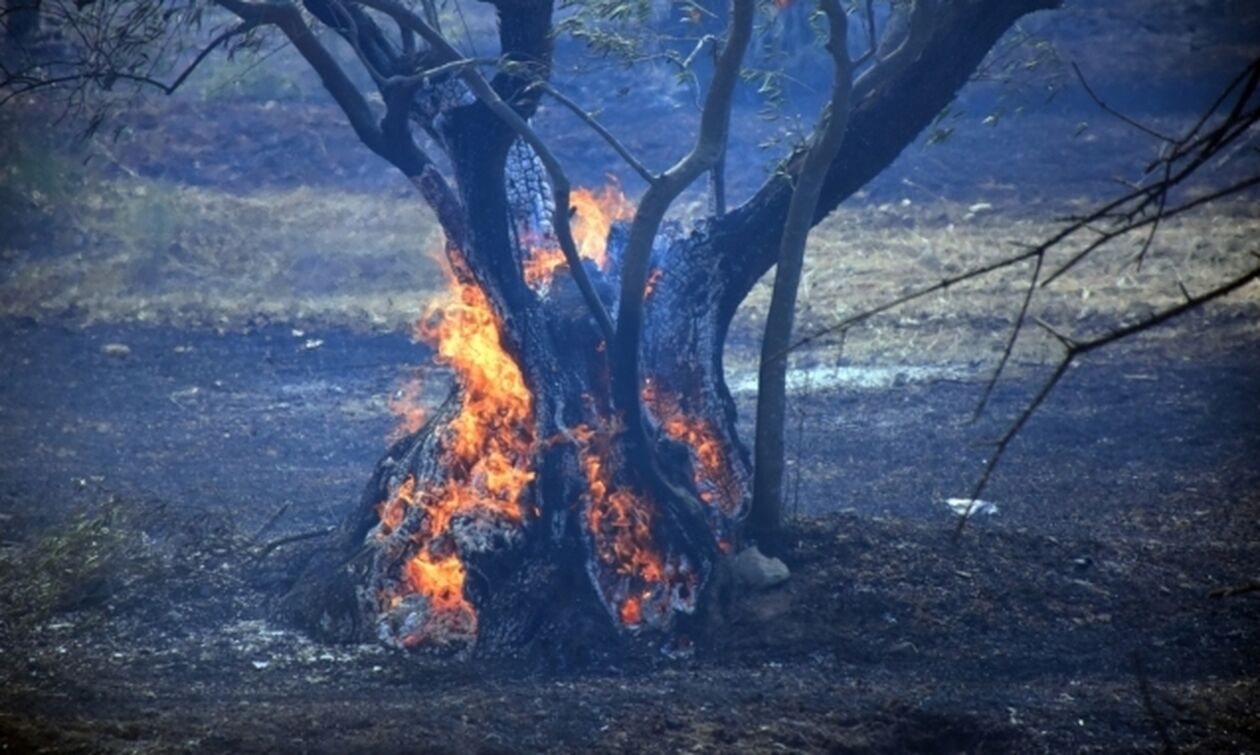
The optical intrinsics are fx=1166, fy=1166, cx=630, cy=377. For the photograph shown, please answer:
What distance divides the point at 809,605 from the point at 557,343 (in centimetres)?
212

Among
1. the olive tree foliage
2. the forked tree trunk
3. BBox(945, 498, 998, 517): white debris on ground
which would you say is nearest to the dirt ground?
BBox(945, 498, 998, 517): white debris on ground

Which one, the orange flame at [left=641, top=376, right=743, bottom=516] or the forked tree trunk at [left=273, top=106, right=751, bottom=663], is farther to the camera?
the orange flame at [left=641, top=376, right=743, bottom=516]

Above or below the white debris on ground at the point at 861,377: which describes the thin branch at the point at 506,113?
above

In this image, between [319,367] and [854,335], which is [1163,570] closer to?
[854,335]

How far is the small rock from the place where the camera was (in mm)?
6574

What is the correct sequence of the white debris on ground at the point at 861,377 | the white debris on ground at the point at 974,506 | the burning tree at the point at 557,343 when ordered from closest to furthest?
the burning tree at the point at 557,343
the white debris on ground at the point at 974,506
the white debris on ground at the point at 861,377

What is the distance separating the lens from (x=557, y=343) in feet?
23.0

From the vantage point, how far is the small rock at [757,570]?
6.57 meters

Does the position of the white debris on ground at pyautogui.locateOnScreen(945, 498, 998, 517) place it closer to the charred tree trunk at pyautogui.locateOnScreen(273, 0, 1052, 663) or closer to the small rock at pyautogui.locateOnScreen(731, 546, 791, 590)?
the charred tree trunk at pyautogui.locateOnScreen(273, 0, 1052, 663)

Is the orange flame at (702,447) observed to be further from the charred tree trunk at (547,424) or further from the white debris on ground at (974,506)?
the white debris on ground at (974,506)

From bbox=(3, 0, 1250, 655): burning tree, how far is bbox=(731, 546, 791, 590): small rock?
135 mm

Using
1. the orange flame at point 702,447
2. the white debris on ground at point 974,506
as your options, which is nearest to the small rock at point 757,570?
the orange flame at point 702,447

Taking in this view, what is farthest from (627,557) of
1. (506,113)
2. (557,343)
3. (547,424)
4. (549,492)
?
(506,113)

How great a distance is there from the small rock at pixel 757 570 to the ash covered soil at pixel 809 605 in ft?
0.42
